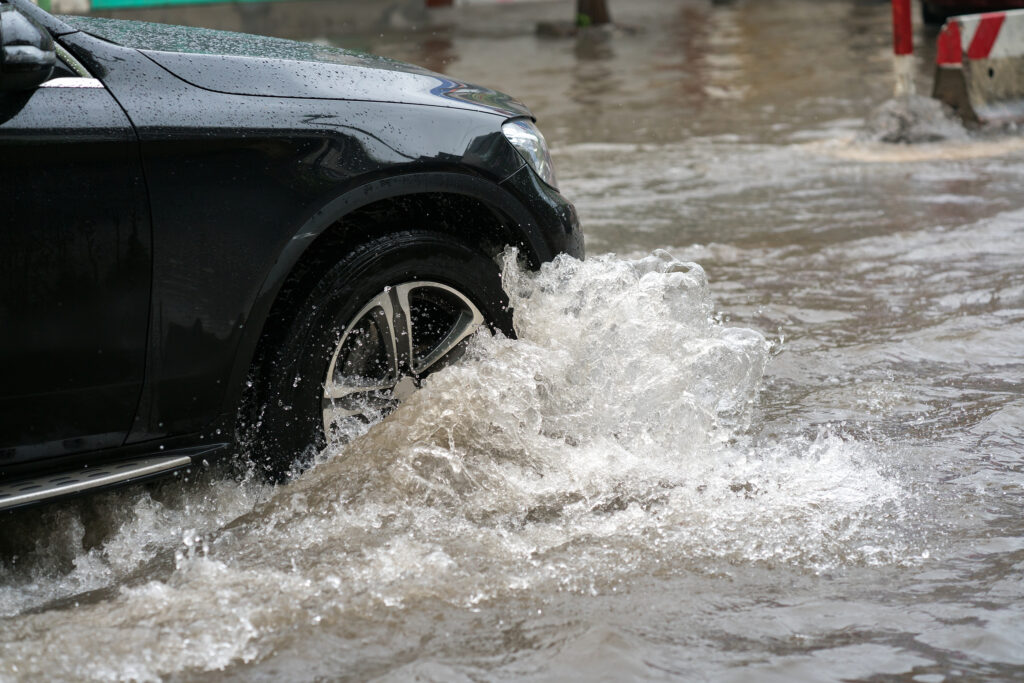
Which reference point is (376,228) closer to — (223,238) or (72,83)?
(223,238)

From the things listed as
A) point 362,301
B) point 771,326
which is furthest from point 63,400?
point 771,326

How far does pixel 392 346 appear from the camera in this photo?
3.41 metres

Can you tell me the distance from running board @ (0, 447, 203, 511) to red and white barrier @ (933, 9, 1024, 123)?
25.1 ft

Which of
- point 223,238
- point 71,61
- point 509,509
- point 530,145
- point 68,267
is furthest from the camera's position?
point 530,145

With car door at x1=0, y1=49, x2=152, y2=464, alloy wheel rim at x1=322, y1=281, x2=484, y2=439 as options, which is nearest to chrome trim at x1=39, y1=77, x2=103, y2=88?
car door at x1=0, y1=49, x2=152, y2=464

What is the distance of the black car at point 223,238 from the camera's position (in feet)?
9.00

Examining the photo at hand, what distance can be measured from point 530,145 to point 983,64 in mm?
6639

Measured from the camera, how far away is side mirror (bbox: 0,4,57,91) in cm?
264

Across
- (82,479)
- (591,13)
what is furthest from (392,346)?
(591,13)

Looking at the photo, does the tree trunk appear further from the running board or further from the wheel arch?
the running board

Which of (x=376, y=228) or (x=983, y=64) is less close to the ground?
(x=376, y=228)

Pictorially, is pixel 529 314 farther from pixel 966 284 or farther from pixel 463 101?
pixel 966 284

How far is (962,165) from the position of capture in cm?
795

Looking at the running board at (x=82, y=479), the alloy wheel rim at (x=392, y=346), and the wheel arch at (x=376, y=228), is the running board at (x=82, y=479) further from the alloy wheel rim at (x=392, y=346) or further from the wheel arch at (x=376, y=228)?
the alloy wheel rim at (x=392, y=346)
